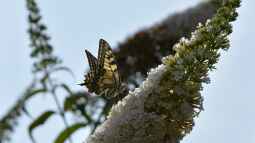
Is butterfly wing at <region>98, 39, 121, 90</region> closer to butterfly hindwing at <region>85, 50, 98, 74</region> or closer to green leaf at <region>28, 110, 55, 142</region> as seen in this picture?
butterfly hindwing at <region>85, 50, 98, 74</region>

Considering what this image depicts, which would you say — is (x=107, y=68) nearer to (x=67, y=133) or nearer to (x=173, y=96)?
(x=173, y=96)

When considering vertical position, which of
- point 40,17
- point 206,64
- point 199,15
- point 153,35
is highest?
point 199,15

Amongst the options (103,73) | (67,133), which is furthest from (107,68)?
(67,133)

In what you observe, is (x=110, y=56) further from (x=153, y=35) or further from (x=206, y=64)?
(x=153, y=35)

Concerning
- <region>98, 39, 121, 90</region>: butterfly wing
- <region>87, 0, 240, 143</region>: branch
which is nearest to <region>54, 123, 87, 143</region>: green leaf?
<region>98, 39, 121, 90</region>: butterfly wing

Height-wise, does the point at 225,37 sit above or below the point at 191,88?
above

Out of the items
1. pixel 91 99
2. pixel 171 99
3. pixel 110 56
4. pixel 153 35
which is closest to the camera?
pixel 171 99

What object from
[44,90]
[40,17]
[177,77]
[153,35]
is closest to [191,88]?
[177,77]

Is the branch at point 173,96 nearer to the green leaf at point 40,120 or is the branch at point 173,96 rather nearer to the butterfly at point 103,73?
the butterfly at point 103,73
